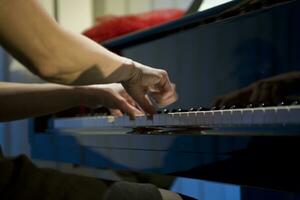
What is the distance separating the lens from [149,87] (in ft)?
3.52

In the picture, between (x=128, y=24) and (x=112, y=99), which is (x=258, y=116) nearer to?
(x=112, y=99)

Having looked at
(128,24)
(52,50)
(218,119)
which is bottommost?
(218,119)

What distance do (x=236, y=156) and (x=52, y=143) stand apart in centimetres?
88

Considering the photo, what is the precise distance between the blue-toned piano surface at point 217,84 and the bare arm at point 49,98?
0.31 feet

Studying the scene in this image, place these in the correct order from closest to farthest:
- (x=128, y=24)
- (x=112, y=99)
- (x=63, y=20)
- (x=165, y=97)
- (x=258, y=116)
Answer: (x=258, y=116)
(x=165, y=97)
(x=112, y=99)
(x=128, y=24)
(x=63, y=20)

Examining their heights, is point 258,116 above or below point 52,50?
below

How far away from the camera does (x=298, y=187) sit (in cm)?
76

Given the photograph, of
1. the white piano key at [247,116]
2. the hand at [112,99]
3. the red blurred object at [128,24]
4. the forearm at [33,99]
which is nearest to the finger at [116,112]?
the hand at [112,99]

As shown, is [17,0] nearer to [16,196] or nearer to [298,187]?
[16,196]

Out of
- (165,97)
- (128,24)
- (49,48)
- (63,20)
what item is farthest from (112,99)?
(63,20)

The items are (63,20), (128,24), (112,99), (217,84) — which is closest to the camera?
(217,84)

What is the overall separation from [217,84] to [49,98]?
1.77 feet

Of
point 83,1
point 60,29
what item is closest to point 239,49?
point 60,29

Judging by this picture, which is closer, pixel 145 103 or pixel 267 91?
pixel 267 91
